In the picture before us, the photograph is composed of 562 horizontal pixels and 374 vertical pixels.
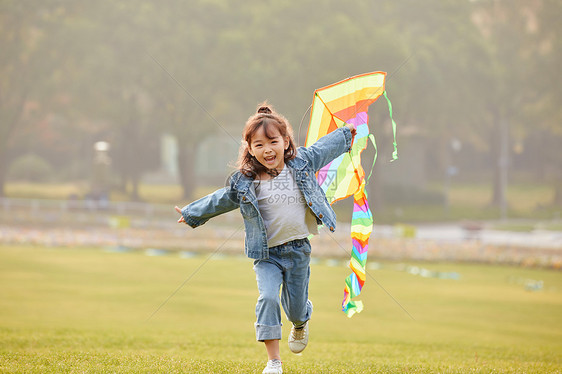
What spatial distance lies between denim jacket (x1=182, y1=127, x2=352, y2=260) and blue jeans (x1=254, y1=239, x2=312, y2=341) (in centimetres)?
9

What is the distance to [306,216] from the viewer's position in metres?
4.14

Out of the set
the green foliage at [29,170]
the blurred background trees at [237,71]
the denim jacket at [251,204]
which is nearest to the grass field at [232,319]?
the denim jacket at [251,204]

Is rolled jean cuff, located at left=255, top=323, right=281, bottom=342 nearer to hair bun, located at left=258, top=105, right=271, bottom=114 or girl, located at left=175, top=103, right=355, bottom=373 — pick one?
girl, located at left=175, top=103, right=355, bottom=373

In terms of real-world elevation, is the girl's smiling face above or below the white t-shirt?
above

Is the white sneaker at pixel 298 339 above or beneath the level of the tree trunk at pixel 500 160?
beneath

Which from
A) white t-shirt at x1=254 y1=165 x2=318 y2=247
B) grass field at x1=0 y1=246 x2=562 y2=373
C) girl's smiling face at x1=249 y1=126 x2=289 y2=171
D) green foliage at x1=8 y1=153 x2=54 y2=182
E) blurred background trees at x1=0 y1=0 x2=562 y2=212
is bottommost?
grass field at x1=0 y1=246 x2=562 y2=373

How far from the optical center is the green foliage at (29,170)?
30.9 m

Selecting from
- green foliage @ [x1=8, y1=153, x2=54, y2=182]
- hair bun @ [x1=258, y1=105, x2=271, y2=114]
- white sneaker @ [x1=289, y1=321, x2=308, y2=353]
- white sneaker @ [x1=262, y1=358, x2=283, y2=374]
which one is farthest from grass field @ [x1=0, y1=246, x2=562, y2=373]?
green foliage @ [x1=8, y1=153, x2=54, y2=182]

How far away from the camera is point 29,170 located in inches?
1222

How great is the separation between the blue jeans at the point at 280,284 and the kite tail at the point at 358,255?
516 mm

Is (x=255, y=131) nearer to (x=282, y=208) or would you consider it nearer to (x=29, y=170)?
(x=282, y=208)

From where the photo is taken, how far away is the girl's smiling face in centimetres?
401

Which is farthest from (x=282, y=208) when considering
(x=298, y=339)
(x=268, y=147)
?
(x=298, y=339)

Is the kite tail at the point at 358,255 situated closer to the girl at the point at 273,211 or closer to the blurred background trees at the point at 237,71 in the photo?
the girl at the point at 273,211
